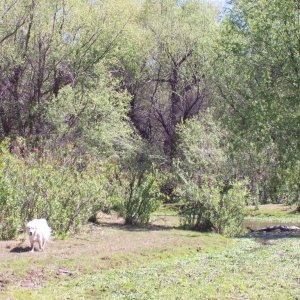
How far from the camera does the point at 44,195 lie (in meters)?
20.3

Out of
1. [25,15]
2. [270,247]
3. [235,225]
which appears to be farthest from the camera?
[25,15]

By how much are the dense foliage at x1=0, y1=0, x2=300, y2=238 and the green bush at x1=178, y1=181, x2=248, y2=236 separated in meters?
0.06

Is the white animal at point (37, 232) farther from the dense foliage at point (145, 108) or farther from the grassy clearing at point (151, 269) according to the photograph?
the dense foliage at point (145, 108)

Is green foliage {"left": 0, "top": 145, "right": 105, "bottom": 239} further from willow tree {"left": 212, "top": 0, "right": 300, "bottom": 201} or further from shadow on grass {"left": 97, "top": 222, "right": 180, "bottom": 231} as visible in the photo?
willow tree {"left": 212, "top": 0, "right": 300, "bottom": 201}

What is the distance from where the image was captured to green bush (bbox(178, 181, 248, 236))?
2361 centimetres

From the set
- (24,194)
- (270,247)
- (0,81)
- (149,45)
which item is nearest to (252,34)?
(270,247)

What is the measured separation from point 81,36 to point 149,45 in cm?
880

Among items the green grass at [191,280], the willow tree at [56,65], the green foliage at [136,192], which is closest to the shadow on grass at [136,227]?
the green foliage at [136,192]

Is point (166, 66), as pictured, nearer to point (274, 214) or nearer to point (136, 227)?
point (274, 214)

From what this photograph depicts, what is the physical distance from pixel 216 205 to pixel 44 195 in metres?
7.57

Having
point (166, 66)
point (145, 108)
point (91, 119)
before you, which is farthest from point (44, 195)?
point (145, 108)

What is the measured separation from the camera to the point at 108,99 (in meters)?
35.1

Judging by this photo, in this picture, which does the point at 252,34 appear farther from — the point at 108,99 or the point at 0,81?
the point at 0,81

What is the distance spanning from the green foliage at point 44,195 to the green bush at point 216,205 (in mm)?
4412
